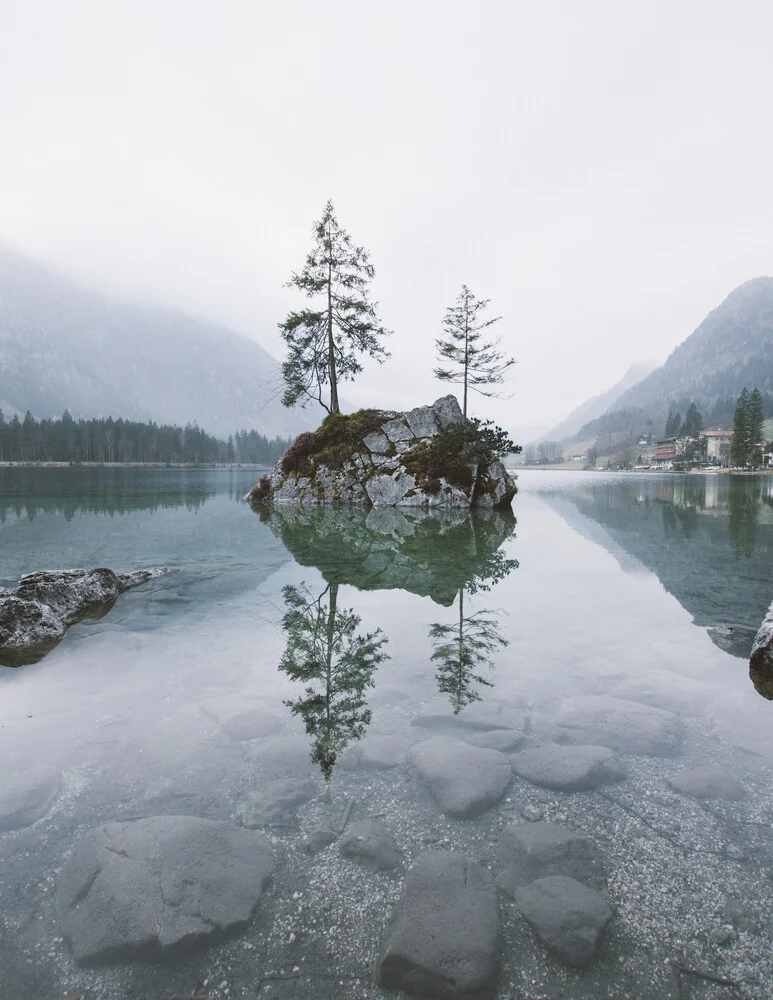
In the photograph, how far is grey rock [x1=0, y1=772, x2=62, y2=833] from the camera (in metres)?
4.29

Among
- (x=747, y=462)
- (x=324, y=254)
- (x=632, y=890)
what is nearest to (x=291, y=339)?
(x=324, y=254)

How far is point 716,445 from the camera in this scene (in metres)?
171

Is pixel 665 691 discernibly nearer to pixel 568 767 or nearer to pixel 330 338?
pixel 568 767

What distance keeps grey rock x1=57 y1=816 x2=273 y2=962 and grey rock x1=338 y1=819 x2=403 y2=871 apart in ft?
2.15

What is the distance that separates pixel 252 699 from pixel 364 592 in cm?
564

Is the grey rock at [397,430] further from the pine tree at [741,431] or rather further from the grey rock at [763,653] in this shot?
the pine tree at [741,431]

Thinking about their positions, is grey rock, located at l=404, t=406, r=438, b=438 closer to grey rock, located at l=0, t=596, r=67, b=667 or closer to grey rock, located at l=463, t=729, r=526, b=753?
grey rock, located at l=0, t=596, r=67, b=667

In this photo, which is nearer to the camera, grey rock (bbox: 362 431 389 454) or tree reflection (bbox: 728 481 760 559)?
tree reflection (bbox: 728 481 760 559)

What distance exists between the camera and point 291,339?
3994 centimetres

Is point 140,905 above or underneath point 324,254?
underneath

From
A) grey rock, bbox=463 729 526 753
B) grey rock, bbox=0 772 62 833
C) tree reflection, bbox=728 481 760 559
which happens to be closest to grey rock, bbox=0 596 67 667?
grey rock, bbox=0 772 62 833

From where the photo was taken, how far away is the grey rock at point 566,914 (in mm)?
3080

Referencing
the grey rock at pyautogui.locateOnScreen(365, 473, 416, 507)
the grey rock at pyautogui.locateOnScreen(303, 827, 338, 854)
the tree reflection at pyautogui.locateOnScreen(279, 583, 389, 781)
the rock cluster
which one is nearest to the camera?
the grey rock at pyautogui.locateOnScreen(303, 827, 338, 854)

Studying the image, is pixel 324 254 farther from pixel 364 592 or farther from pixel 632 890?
pixel 632 890
